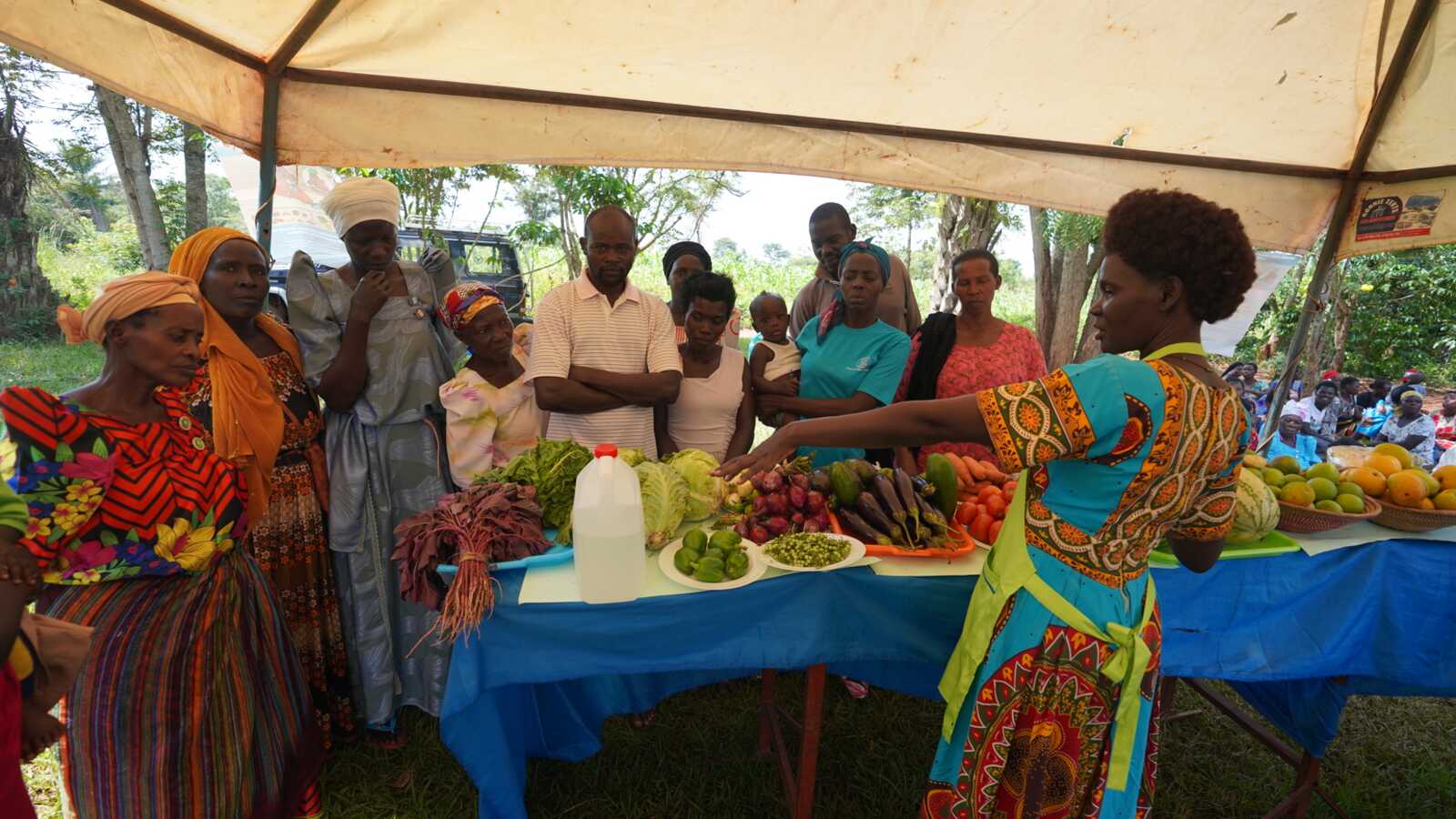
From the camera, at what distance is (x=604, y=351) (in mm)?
2900

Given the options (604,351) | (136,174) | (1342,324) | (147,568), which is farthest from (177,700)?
(1342,324)

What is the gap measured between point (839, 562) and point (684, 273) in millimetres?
2570

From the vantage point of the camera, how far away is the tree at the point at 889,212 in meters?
20.8

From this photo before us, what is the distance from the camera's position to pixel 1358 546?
2.53 meters

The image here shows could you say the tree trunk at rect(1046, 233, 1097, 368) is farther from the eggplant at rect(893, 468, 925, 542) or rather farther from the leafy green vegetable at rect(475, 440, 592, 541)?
the leafy green vegetable at rect(475, 440, 592, 541)

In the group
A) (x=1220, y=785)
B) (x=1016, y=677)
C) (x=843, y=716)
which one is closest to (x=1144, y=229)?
(x=1016, y=677)

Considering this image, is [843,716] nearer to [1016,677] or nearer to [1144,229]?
[1016,677]

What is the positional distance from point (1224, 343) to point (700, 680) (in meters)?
7.70

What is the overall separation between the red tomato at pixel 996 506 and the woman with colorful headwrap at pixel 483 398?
6.38 ft

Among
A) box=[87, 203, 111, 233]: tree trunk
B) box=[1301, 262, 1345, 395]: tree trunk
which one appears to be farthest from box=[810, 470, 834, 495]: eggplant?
Answer: box=[87, 203, 111, 233]: tree trunk

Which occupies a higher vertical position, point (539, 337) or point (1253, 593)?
point (539, 337)

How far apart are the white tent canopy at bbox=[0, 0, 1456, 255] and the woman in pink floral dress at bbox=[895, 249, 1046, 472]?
29.2 inches

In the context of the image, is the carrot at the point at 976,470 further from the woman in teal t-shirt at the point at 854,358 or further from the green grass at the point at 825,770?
the green grass at the point at 825,770

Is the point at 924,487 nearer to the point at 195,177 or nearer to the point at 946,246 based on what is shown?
the point at 946,246
